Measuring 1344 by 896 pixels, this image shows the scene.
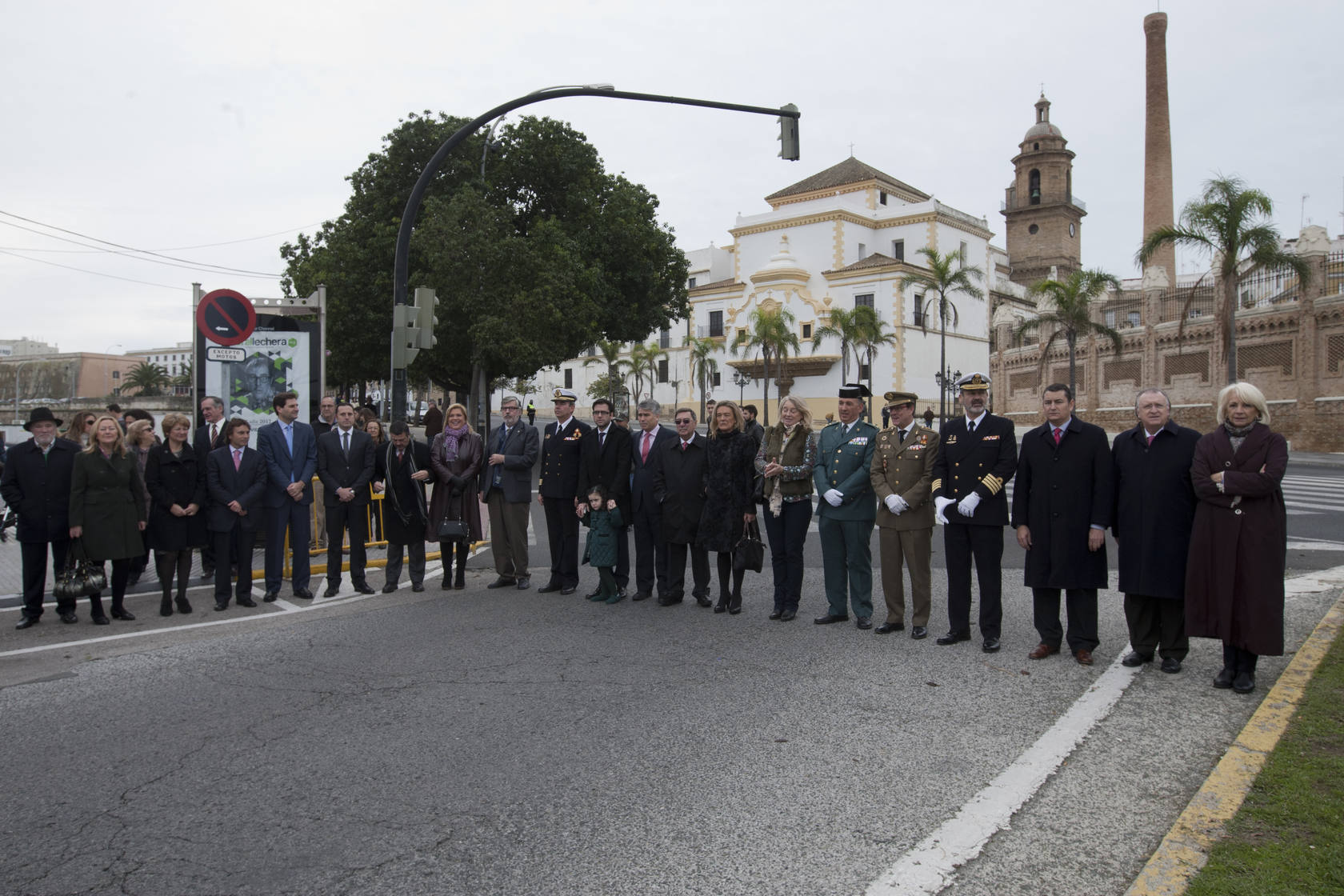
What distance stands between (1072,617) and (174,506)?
26.2 feet

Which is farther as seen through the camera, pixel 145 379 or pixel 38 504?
pixel 145 379

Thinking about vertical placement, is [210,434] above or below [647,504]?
above

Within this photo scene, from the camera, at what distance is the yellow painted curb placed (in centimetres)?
346

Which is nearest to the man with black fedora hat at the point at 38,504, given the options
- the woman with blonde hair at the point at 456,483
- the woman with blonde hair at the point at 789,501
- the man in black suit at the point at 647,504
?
the woman with blonde hair at the point at 456,483

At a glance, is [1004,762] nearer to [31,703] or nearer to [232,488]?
[31,703]

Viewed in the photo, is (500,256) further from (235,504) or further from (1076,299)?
(1076,299)

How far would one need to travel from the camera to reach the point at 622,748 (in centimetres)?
502

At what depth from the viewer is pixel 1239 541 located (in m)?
5.95

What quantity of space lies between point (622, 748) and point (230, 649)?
157 inches

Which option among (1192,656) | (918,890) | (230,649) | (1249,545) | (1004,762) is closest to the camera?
(918,890)

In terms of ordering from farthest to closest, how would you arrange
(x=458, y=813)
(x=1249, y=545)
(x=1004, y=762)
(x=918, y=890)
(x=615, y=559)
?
(x=615, y=559) < (x=1249, y=545) < (x=1004, y=762) < (x=458, y=813) < (x=918, y=890)

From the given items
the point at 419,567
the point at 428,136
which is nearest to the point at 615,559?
the point at 419,567

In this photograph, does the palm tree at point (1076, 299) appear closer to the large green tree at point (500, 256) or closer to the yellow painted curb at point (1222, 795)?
the large green tree at point (500, 256)

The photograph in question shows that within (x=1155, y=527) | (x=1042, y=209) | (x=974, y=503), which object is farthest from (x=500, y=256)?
(x=1042, y=209)
